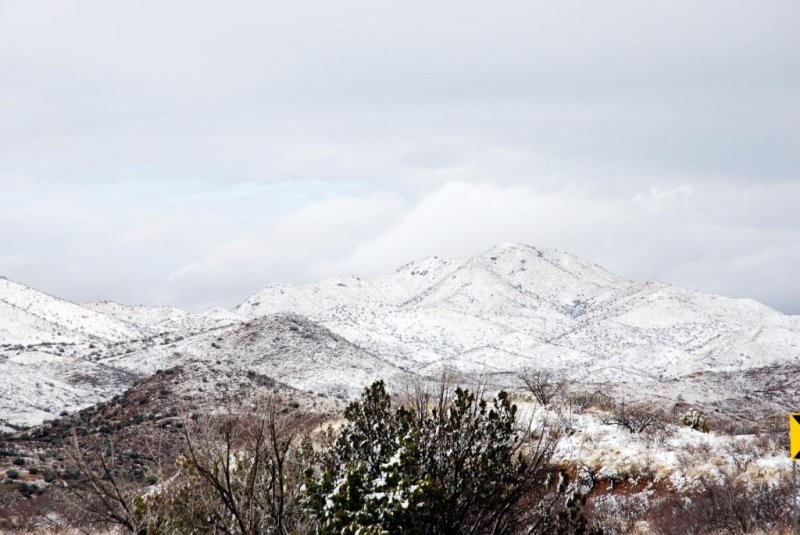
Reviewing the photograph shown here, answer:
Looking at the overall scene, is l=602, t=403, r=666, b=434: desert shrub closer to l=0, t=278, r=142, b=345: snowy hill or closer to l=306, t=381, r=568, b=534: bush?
l=306, t=381, r=568, b=534: bush

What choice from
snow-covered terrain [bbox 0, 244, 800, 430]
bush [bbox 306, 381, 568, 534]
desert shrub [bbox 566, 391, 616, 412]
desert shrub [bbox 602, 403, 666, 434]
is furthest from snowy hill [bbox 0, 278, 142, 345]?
bush [bbox 306, 381, 568, 534]

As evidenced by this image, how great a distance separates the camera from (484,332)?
170m

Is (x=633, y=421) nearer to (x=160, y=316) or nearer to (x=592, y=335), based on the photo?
(x=592, y=335)

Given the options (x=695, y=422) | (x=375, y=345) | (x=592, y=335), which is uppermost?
(x=695, y=422)

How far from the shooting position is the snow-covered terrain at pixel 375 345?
71312 millimetres

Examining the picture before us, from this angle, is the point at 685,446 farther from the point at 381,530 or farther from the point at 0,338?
the point at 0,338

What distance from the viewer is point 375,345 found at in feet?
504

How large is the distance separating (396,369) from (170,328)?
289 ft

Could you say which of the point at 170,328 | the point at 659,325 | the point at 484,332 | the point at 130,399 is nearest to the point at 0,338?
the point at 170,328

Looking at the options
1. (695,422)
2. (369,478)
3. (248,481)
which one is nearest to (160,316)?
(695,422)

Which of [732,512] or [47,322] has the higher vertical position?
[732,512]

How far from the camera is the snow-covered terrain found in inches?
2808

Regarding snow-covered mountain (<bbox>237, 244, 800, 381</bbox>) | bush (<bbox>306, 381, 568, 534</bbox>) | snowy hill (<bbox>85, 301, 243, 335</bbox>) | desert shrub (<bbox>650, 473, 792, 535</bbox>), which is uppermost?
bush (<bbox>306, 381, 568, 534</bbox>)

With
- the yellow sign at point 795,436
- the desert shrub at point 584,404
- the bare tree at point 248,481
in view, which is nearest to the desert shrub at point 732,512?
the yellow sign at point 795,436
